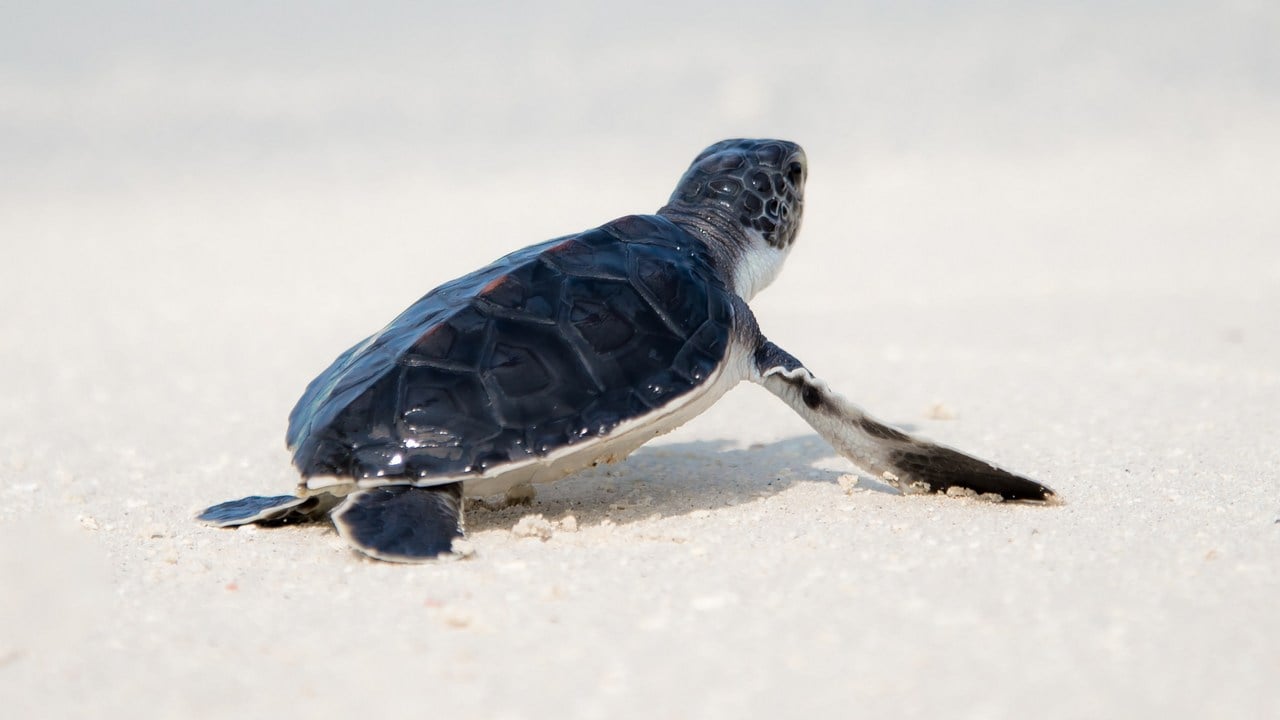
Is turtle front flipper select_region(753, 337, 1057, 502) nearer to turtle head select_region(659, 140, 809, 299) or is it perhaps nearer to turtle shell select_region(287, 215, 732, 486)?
turtle shell select_region(287, 215, 732, 486)

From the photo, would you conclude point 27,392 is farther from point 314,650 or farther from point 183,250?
point 183,250

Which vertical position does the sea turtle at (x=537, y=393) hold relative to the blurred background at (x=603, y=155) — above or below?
below

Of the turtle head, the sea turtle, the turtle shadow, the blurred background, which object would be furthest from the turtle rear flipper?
the blurred background

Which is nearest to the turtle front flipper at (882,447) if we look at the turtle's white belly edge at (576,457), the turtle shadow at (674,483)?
the turtle shadow at (674,483)

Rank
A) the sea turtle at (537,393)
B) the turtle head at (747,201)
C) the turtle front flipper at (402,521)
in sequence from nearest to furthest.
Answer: the turtle front flipper at (402,521)
the sea turtle at (537,393)
the turtle head at (747,201)

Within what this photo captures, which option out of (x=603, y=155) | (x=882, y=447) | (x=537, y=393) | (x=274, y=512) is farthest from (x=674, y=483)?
(x=603, y=155)

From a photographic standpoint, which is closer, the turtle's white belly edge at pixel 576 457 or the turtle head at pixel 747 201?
the turtle's white belly edge at pixel 576 457

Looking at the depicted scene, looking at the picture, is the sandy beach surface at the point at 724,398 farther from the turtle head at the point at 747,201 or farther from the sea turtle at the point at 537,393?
the turtle head at the point at 747,201

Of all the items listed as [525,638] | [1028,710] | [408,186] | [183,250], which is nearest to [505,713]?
[525,638]
